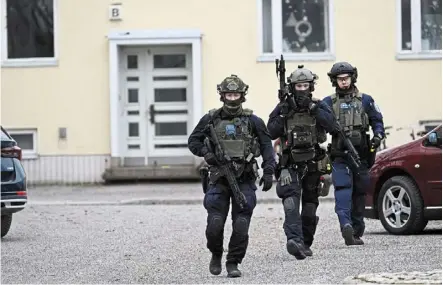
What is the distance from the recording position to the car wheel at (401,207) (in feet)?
52.4

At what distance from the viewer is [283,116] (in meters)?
13.9

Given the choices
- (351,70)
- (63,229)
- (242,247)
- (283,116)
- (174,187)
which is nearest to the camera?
(242,247)

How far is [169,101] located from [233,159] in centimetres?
1496

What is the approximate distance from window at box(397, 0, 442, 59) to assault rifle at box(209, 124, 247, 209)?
578 inches

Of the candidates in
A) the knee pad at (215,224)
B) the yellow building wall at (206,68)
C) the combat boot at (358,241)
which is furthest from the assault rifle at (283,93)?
the yellow building wall at (206,68)

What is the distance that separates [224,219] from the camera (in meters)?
12.7

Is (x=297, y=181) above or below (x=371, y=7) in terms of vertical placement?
below

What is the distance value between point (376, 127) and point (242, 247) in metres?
2.97

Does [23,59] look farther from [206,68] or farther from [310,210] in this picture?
→ [310,210]

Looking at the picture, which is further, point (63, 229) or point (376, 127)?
point (63, 229)

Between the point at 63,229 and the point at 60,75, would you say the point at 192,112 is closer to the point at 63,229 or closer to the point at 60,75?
the point at 60,75

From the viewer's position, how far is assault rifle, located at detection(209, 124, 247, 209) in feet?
41.3

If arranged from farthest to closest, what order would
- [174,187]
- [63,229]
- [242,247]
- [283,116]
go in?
[174,187] < [63,229] < [283,116] < [242,247]

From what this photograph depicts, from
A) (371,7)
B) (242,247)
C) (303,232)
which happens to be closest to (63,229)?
(303,232)
